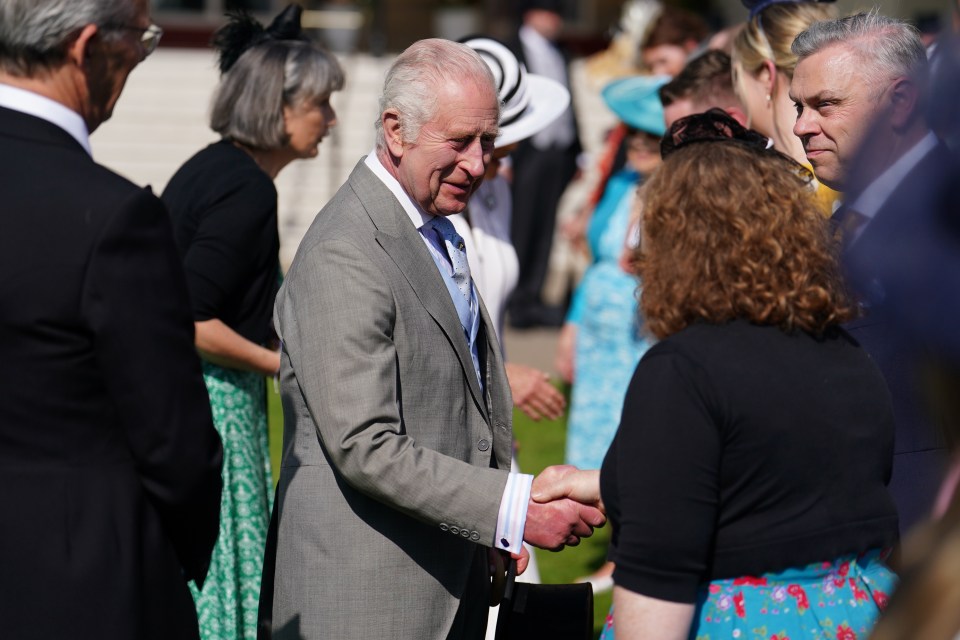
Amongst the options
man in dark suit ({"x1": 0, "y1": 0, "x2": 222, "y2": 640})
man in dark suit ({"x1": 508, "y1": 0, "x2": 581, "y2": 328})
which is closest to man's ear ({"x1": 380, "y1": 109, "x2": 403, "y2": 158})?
man in dark suit ({"x1": 0, "y1": 0, "x2": 222, "y2": 640})

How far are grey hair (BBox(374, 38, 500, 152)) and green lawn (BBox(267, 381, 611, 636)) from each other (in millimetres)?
3124

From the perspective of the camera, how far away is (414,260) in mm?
2732

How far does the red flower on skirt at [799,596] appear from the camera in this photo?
→ 2.26 meters

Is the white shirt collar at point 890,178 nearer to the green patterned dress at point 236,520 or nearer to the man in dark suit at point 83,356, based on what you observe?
the man in dark suit at point 83,356

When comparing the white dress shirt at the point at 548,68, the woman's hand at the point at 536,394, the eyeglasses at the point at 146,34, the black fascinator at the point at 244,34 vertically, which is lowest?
the white dress shirt at the point at 548,68

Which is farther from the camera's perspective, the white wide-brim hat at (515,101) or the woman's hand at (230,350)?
the white wide-brim hat at (515,101)

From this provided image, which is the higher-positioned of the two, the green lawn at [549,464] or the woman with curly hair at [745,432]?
the woman with curly hair at [745,432]

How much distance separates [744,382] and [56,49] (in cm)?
139

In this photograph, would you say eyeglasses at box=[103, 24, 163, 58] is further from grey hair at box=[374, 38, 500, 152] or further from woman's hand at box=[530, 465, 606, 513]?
woman's hand at box=[530, 465, 606, 513]

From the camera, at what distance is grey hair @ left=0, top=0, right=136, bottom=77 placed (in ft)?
7.04

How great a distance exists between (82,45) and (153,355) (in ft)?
1.92

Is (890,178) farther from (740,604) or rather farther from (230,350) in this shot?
(230,350)

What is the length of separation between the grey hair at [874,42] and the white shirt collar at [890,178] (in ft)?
5.95

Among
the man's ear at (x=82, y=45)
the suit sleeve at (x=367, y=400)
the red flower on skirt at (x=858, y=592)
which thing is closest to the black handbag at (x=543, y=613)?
the suit sleeve at (x=367, y=400)
